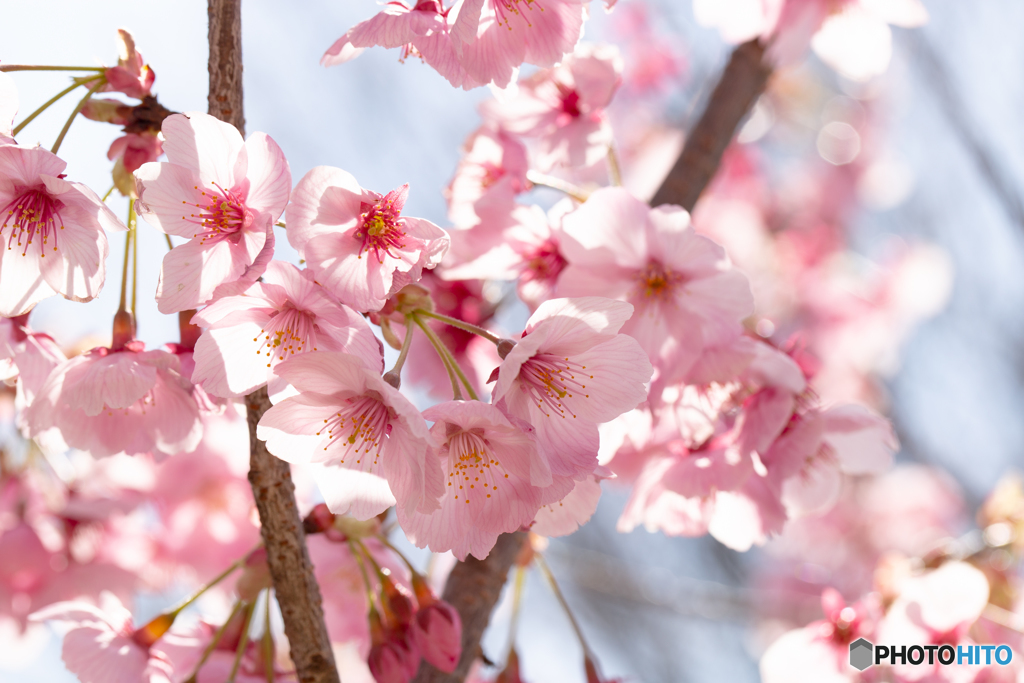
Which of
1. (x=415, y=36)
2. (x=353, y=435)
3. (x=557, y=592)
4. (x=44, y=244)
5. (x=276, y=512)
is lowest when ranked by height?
(x=557, y=592)

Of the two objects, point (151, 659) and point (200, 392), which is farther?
point (151, 659)

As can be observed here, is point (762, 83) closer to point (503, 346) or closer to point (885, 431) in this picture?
point (885, 431)

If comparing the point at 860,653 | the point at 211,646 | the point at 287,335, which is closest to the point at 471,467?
the point at 287,335

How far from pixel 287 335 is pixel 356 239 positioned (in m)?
0.13

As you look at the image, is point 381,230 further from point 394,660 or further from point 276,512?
point 394,660

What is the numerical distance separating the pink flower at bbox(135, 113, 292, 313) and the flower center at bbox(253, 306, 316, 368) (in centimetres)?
7

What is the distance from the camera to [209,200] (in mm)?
831

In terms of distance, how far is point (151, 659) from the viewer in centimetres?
103

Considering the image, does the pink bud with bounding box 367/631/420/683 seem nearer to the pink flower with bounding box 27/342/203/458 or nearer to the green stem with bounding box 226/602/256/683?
the green stem with bounding box 226/602/256/683

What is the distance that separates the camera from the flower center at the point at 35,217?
85cm

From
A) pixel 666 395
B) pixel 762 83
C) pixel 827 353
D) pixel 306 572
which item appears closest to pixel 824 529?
pixel 827 353

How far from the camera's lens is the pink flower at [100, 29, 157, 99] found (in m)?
0.89

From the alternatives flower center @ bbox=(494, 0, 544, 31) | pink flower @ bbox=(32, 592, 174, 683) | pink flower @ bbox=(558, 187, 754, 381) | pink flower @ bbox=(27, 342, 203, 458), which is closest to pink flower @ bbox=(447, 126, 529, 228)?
pink flower @ bbox=(558, 187, 754, 381)

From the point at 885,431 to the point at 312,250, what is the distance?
3.16ft
